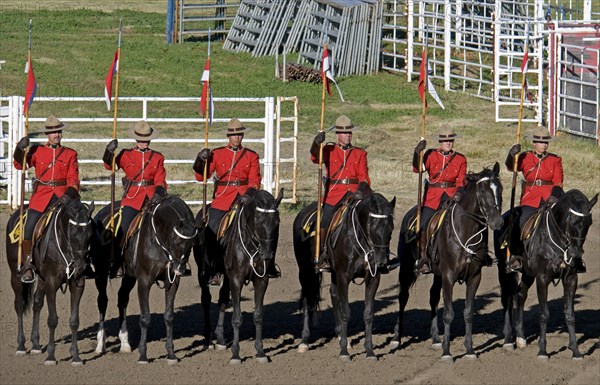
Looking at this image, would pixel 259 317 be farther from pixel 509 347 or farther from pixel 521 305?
pixel 521 305

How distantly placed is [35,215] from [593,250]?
10.4 metres

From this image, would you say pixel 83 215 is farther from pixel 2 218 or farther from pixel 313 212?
pixel 2 218

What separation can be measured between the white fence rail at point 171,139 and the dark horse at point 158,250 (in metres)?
5.27

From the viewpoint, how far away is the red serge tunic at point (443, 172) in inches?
626

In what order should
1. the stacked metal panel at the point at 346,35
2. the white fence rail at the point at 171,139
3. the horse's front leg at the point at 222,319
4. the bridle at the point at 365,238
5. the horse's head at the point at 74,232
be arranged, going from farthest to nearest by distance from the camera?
1. the stacked metal panel at the point at 346,35
2. the white fence rail at the point at 171,139
3. the horse's front leg at the point at 222,319
4. the bridle at the point at 365,238
5. the horse's head at the point at 74,232

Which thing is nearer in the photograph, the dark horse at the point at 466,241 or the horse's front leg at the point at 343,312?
the dark horse at the point at 466,241


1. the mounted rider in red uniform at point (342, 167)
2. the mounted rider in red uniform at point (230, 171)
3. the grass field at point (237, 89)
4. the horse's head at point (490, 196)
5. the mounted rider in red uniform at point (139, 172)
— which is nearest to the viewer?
the horse's head at point (490, 196)

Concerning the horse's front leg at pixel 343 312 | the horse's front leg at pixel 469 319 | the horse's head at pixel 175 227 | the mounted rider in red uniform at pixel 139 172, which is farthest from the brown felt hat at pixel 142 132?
the horse's front leg at pixel 469 319

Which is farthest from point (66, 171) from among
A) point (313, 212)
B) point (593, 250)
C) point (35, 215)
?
point (593, 250)

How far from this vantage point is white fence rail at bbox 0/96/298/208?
2320 cm

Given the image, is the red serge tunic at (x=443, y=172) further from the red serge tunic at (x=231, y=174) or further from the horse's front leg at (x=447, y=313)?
the red serge tunic at (x=231, y=174)

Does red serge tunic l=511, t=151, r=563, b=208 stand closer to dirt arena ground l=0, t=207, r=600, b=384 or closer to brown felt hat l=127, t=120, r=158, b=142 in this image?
dirt arena ground l=0, t=207, r=600, b=384

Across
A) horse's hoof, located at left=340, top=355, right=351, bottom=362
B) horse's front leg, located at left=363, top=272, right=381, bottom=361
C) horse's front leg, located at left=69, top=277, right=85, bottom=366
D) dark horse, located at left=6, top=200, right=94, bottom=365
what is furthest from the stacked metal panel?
horse's front leg, located at left=69, top=277, right=85, bottom=366

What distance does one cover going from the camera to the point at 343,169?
52.2 feet
